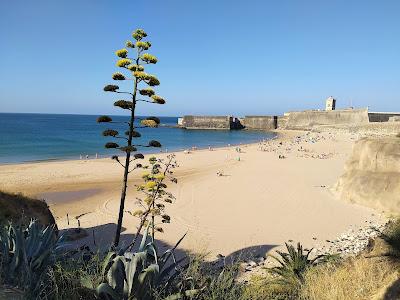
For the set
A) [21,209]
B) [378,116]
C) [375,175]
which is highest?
[378,116]

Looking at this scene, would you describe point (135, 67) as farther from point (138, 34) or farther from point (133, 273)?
point (133, 273)

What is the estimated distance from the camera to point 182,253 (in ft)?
29.8

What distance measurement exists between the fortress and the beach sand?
38.5 meters

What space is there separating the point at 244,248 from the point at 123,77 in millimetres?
5258

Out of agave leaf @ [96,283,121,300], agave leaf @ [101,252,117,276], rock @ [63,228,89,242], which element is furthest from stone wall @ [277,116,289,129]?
agave leaf @ [96,283,121,300]

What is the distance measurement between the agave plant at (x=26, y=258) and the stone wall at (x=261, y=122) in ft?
267

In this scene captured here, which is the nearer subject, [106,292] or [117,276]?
[106,292]

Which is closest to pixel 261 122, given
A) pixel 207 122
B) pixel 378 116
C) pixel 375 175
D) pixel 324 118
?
pixel 207 122

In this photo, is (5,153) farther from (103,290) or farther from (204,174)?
(103,290)

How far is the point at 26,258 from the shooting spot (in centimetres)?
354

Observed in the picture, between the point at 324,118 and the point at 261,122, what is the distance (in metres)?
18.0

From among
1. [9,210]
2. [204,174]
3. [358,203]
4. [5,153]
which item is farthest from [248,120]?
[9,210]

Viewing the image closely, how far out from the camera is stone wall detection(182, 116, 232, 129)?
8451 cm

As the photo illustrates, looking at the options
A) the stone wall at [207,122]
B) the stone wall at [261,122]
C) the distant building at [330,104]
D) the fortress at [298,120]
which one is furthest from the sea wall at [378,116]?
the stone wall at [207,122]
